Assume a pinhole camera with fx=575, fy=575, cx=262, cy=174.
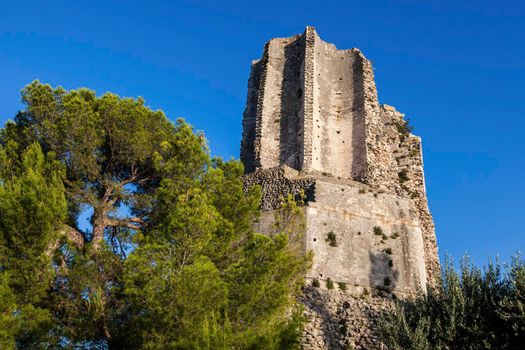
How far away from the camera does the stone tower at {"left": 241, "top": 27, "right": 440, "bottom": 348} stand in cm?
1767

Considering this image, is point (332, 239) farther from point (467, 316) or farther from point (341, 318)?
point (467, 316)

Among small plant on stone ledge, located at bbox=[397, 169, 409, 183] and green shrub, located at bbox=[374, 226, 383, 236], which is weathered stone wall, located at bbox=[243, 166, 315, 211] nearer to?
green shrub, located at bbox=[374, 226, 383, 236]

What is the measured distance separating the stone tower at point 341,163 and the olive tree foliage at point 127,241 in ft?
10.4

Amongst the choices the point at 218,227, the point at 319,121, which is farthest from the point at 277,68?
the point at 218,227

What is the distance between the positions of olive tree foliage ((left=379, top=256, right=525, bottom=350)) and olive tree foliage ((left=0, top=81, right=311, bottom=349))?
257 centimetres

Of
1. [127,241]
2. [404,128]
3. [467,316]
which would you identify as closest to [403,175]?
[404,128]

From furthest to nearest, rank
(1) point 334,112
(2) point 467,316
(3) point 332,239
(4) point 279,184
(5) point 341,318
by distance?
1. (1) point 334,112
2. (4) point 279,184
3. (3) point 332,239
4. (5) point 341,318
5. (2) point 467,316

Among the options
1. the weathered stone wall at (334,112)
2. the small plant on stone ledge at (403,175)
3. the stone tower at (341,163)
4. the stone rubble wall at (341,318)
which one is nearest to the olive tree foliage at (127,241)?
the stone rubble wall at (341,318)

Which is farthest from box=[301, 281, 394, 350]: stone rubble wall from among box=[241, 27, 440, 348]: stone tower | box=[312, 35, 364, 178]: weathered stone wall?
box=[312, 35, 364, 178]: weathered stone wall

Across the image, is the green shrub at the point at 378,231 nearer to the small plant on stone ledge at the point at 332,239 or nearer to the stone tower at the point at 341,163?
the stone tower at the point at 341,163

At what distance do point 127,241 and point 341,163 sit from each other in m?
10.4

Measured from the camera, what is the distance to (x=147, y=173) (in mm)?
14820

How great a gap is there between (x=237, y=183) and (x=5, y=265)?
19.2ft

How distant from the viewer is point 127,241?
13.3m
